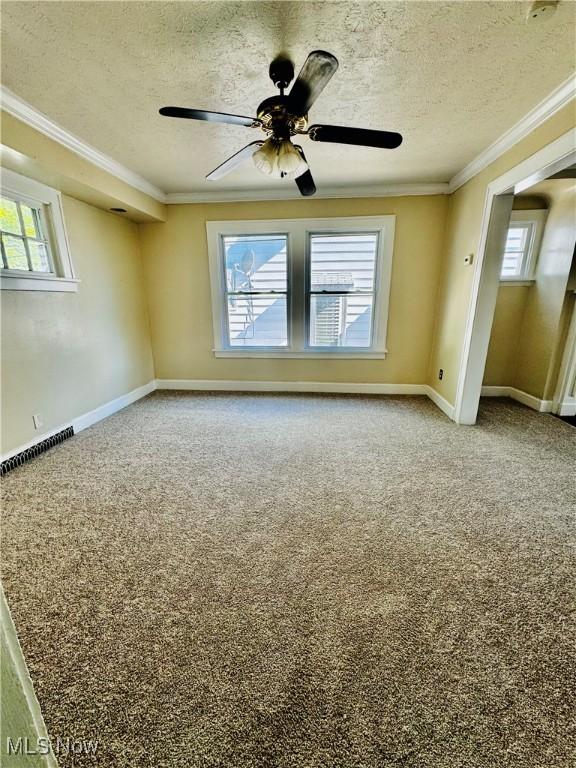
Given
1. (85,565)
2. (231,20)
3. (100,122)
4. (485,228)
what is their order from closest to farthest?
(231,20)
(85,565)
(100,122)
(485,228)

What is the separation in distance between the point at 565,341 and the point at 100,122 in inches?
184

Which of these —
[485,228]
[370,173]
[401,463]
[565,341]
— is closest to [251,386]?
[401,463]

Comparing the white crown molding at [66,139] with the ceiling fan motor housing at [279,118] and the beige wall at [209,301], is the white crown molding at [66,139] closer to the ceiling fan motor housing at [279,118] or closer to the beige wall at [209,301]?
the beige wall at [209,301]

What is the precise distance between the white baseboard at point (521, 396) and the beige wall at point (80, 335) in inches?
182

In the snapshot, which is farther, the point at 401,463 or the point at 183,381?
the point at 183,381

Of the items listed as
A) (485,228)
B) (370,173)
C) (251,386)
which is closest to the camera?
(485,228)

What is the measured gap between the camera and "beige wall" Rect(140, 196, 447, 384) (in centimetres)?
366

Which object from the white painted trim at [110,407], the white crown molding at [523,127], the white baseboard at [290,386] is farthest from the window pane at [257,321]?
the white crown molding at [523,127]

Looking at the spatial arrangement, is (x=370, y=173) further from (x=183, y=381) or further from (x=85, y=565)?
(x=85, y=565)

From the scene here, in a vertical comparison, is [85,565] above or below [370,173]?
below

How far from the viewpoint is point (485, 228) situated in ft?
8.98

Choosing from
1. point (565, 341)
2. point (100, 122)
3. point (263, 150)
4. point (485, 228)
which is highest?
point (100, 122)

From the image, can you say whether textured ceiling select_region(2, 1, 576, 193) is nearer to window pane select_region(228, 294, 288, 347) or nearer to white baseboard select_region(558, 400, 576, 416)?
window pane select_region(228, 294, 288, 347)

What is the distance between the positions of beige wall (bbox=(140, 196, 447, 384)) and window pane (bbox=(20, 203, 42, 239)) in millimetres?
1412
